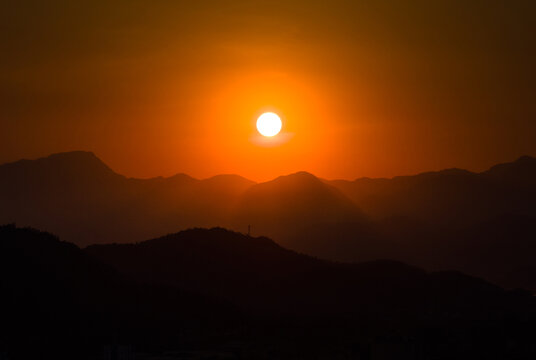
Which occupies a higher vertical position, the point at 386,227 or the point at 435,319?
the point at 386,227

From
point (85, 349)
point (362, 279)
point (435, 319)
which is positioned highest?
point (362, 279)

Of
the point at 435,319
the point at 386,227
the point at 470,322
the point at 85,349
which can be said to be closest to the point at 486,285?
the point at 435,319

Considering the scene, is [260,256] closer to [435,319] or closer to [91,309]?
[435,319]

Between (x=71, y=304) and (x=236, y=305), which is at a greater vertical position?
(x=236, y=305)

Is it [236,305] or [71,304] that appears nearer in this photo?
[71,304]

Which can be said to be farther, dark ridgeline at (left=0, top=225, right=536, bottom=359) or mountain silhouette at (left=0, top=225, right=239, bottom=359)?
dark ridgeline at (left=0, top=225, right=536, bottom=359)

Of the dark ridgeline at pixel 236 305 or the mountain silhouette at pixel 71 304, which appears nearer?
the mountain silhouette at pixel 71 304

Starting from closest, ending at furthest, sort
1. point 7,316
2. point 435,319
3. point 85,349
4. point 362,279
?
point 85,349 → point 7,316 → point 435,319 → point 362,279

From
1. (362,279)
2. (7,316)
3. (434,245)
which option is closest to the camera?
(7,316)
